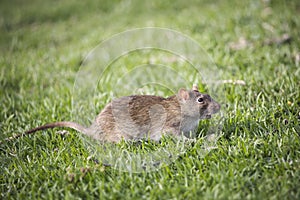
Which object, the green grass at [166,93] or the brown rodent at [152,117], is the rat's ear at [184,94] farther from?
the green grass at [166,93]

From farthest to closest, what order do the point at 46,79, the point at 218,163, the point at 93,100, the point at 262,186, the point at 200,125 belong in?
the point at 46,79, the point at 93,100, the point at 200,125, the point at 218,163, the point at 262,186

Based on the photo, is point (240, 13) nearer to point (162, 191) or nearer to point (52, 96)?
point (52, 96)

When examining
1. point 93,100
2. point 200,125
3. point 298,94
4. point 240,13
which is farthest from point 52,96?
point 240,13

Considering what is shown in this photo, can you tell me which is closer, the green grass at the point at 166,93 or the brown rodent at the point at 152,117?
the green grass at the point at 166,93

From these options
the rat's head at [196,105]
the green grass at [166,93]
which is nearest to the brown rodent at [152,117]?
the rat's head at [196,105]

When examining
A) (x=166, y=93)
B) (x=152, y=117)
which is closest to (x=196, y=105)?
(x=152, y=117)

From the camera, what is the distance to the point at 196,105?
3502mm

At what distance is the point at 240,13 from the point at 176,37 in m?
1.41

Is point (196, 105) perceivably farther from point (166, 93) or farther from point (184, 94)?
point (166, 93)

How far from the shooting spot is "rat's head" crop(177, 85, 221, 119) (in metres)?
3.50

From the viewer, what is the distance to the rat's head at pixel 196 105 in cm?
350

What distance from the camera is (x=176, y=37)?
623cm

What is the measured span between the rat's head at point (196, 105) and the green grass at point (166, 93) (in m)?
0.23

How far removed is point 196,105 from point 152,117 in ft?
1.45
